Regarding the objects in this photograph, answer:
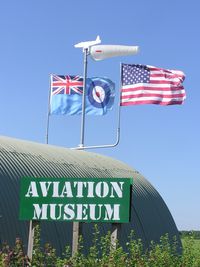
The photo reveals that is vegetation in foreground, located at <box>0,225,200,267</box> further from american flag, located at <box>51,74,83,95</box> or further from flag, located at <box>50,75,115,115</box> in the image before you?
american flag, located at <box>51,74,83,95</box>

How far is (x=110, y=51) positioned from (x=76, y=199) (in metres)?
21.6

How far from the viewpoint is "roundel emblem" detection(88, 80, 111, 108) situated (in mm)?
34031

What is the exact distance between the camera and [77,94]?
34.9m

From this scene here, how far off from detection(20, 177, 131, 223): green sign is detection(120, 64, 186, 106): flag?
16.6 m

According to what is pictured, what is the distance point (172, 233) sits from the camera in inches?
1207

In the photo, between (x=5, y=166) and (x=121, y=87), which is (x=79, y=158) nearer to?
(x=121, y=87)

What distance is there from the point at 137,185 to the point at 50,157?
6.26 metres

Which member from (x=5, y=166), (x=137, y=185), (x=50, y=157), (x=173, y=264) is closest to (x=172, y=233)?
(x=137, y=185)

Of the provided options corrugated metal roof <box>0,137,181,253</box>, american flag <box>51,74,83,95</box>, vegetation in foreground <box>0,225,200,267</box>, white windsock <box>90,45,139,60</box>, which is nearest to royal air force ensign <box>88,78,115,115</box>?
american flag <box>51,74,83,95</box>

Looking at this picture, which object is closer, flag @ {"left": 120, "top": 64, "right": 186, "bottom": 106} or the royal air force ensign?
flag @ {"left": 120, "top": 64, "right": 186, "bottom": 106}

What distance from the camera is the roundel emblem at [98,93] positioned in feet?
112

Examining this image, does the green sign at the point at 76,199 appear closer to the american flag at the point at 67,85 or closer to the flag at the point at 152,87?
the flag at the point at 152,87

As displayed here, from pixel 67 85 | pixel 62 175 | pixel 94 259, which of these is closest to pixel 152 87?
pixel 67 85

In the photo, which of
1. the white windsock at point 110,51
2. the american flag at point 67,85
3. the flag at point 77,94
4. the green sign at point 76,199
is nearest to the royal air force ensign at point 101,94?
the flag at point 77,94
